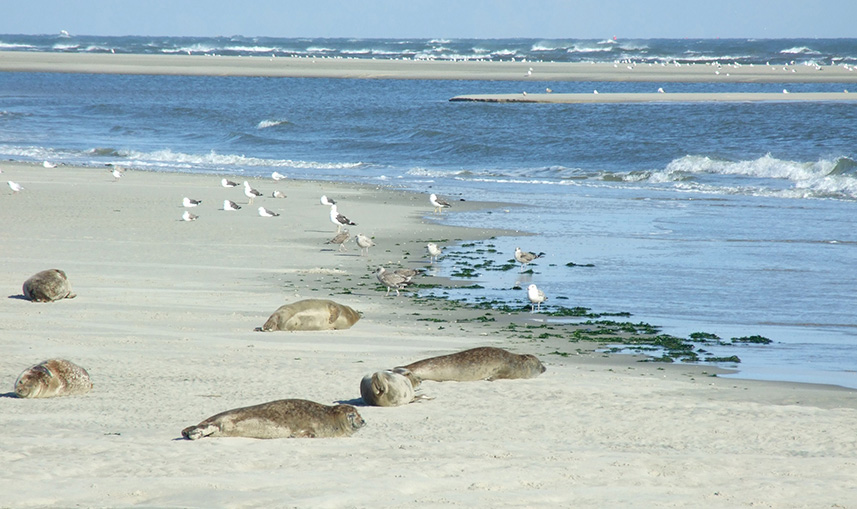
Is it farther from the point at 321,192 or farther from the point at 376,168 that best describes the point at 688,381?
the point at 376,168

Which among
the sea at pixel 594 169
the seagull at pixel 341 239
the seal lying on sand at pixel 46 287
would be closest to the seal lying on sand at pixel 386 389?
the sea at pixel 594 169

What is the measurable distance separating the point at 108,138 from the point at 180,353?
30819 millimetres

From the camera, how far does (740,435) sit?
6.88 metres

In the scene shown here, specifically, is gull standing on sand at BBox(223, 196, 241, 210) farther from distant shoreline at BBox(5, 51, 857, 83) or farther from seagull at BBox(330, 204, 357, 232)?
distant shoreline at BBox(5, 51, 857, 83)

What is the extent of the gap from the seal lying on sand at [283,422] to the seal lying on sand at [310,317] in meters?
3.29

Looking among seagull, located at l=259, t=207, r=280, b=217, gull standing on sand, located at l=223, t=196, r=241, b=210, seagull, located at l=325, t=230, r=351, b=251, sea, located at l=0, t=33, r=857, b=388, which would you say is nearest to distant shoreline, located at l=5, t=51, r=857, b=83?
sea, located at l=0, t=33, r=857, b=388

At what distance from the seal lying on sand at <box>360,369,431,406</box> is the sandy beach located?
0.07 m

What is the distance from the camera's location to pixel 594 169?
2909 centimetres

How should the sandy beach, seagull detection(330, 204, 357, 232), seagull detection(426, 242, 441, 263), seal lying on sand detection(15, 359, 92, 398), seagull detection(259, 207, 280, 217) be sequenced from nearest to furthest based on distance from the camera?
the sandy beach, seal lying on sand detection(15, 359, 92, 398), seagull detection(426, 242, 441, 263), seagull detection(330, 204, 357, 232), seagull detection(259, 207, 280, 217)

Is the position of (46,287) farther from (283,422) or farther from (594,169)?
(594,169)

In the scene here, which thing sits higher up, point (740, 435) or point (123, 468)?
point (123, 468)

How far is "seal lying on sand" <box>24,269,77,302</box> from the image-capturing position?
10.6m

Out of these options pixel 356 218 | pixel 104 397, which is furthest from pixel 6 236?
pixel 104 397

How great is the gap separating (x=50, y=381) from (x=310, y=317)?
3.16 metres
